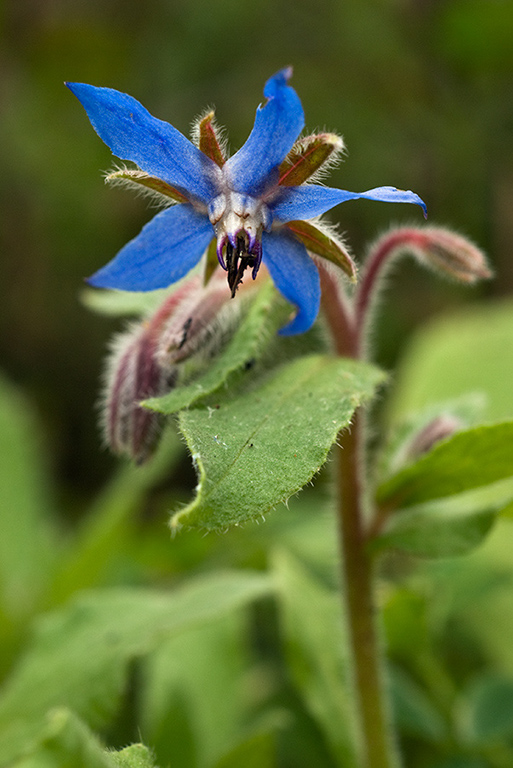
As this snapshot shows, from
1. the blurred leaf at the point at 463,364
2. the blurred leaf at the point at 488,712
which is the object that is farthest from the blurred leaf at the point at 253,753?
the blurred leaf at the point at 463,364

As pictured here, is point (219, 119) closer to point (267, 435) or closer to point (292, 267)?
point (292, 267)

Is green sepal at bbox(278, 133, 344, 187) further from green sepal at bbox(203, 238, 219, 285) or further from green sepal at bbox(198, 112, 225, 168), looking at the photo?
green sepal at bbox(203, 238, 219, 285)

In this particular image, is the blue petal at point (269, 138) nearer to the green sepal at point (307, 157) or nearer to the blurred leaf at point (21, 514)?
the green sepal at point (307, 157)

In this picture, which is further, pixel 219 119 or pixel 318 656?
pixel 219 119

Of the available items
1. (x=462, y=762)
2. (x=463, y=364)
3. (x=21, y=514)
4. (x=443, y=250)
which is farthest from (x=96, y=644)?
(x=463, y=364)

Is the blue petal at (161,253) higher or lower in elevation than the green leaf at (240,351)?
higher

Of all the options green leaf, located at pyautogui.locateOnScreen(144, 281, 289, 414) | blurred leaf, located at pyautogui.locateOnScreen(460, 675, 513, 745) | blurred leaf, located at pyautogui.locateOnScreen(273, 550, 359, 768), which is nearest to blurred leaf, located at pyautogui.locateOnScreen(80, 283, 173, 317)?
green leaf, located at pyautogui.locateOnScreen(144, 281, 289, 414)
